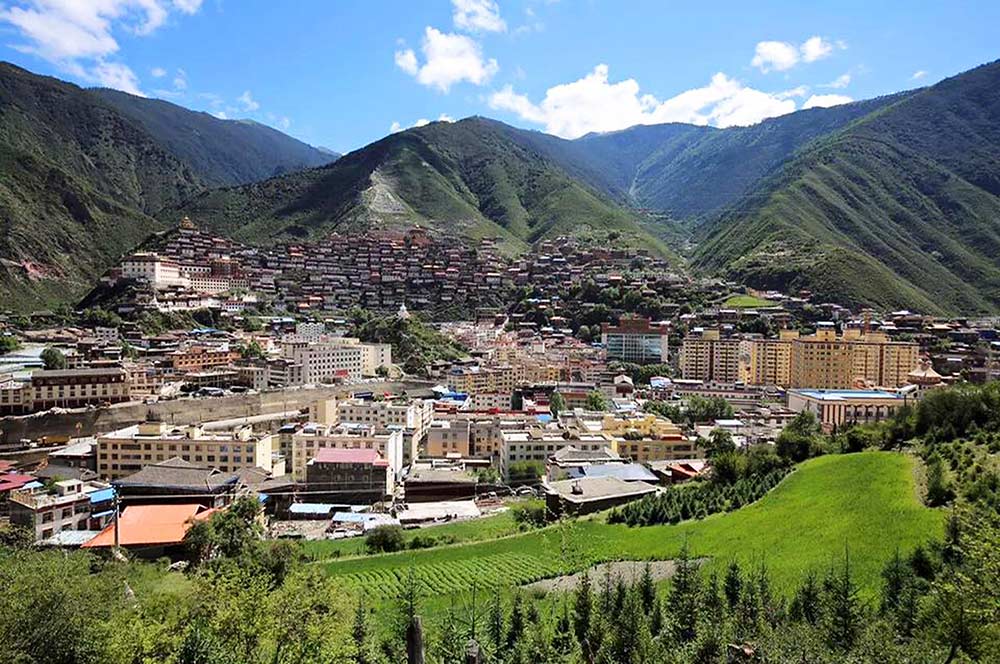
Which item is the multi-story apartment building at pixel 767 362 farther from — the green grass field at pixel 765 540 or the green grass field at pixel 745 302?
the green grass field at pixel 765 540

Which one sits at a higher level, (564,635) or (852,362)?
(852,362)

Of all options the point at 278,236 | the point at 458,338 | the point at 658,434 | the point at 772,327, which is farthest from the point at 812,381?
the point at 278,236

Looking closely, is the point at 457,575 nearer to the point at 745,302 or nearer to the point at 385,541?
the point at 385,541

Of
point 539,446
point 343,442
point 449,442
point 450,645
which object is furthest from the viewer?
point 449,442

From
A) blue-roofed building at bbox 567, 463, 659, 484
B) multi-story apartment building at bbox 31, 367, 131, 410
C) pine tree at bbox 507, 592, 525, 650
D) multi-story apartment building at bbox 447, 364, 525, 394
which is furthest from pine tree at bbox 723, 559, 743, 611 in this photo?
multi-story apartment building at bbox 447, 364, 525, 394

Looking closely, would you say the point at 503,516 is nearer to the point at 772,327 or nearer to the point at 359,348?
the point at 359,348

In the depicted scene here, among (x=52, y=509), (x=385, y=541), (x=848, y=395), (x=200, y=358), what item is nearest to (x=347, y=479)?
(x=385, y=541)
